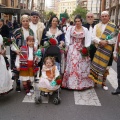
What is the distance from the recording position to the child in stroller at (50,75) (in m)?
4.31

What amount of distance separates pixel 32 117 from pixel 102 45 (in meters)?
2.38

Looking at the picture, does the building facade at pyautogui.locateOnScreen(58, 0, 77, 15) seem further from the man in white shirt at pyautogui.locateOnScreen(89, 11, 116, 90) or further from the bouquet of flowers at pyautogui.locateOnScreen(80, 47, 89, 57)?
the bouquet of flowers at pyautogui.locateOnScreen(80, 47, 89, 57)

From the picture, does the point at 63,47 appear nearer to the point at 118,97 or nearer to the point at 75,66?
the point at 75,66

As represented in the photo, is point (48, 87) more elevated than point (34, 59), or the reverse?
point (34, 59)

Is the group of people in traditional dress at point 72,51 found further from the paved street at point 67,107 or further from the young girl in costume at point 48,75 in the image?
the paved street at point 67,107

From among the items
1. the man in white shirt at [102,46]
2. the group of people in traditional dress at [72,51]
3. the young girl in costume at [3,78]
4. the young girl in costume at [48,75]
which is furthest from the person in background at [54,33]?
the young girl in costume at [3,78]

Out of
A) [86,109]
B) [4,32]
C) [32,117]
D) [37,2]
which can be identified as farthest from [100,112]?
[37,2]

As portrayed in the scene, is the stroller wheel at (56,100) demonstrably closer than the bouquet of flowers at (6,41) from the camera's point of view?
Yes

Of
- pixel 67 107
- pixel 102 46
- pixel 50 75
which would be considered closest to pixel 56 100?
pixel 67 107

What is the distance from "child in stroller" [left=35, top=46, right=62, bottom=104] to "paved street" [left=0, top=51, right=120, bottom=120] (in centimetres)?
24

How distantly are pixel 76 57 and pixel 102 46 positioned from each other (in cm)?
66

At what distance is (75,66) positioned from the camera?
521 centimetres

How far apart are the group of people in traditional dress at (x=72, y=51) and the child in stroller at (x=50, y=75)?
10 centimetres

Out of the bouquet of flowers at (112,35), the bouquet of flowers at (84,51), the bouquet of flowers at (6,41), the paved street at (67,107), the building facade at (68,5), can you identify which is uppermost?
the building facade at (68,5)
